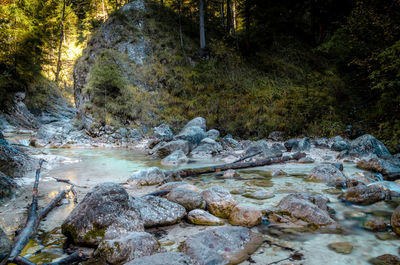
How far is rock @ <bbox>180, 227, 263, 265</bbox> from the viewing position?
208 cm

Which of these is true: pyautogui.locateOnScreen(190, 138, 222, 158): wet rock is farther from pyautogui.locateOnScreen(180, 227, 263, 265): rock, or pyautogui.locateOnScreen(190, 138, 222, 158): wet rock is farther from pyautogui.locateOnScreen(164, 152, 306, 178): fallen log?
pyautogui.locateOnScreen(180, 227, 263, 265): rock

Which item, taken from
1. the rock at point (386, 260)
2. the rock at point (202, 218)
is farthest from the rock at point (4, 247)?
the rock at point (386, 260)

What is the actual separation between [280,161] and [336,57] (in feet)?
42.0

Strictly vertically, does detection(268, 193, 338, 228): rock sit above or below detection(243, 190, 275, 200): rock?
above

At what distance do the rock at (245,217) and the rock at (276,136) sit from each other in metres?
9.14

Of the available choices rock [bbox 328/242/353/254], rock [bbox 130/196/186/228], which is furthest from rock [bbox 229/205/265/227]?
rock [bbox 328/242/353/254]

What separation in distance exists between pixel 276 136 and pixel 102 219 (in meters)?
10.4

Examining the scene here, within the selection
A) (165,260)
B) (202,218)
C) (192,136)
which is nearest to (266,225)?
(202,218)

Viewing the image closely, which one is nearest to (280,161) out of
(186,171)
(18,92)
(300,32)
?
(186,171)

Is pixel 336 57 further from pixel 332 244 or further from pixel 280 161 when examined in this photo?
pixel 332 244

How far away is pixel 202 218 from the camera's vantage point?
2.92 meters

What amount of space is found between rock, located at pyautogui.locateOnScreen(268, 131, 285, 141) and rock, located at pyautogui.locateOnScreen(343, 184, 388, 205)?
25.9 feet

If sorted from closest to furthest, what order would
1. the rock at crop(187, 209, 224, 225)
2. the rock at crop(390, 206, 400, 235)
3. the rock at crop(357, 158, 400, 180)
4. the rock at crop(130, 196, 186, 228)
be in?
the rock at crop(390, 206, 400, 235)
the rock at crop(130, 196, 186, 228)
the rock at crop(187, 209, 224, 225)
the rock at crop(357, 158, 400, 180)

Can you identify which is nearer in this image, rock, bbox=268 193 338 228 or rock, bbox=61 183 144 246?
rock, bbox=61 183 144 246
